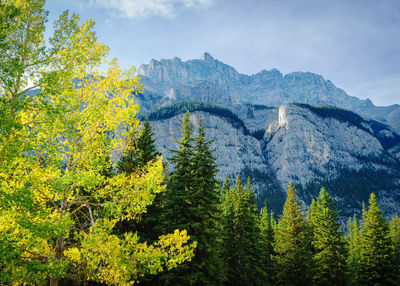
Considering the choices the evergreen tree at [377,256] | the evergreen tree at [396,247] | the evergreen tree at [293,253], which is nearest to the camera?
the evergreen tree at [396,247]

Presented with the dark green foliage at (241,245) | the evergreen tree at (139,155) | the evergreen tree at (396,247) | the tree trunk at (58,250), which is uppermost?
the evergreen tree at (139,155)

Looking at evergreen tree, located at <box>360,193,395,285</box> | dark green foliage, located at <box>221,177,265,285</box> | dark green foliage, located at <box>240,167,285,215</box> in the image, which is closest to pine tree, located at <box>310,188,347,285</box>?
evergreen tree, located at <box>360,193,395,285</box>

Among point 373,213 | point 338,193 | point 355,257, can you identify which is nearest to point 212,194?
point 373,213

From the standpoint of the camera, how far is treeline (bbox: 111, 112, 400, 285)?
17844 millimetres

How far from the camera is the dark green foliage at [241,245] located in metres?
28.7

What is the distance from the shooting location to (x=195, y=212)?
17.9 metres

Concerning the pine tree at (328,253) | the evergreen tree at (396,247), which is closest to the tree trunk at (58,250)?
the pine tree at (328,253)

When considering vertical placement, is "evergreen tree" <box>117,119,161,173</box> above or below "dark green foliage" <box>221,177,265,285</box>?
above

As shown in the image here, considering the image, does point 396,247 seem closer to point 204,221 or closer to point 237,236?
point 237,236

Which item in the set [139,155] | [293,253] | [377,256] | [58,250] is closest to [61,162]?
[58,250]

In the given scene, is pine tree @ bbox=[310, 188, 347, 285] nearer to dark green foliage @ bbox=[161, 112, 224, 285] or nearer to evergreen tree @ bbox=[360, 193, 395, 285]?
evergreen tree @ bbox=[360, 193, 395, 285]

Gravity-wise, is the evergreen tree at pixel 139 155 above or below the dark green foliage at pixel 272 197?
above

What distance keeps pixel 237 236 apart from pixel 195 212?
1449 cm

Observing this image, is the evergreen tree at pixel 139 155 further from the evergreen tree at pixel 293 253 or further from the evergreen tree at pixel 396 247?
the evergreen tree at pixel 396 247
